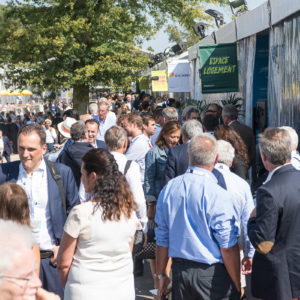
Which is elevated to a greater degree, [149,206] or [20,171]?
[20,171]

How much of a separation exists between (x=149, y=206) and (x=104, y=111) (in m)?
4.51

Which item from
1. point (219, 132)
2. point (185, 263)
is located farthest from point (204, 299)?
point (219, 132)

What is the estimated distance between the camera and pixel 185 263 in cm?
344

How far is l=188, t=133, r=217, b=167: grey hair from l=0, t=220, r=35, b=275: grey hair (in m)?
1.84

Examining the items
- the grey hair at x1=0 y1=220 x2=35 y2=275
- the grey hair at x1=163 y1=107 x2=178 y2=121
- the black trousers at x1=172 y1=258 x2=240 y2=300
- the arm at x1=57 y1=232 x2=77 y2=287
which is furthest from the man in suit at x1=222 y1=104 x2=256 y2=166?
the grey hair at x1=0 y1=220 x2=35 y2=275

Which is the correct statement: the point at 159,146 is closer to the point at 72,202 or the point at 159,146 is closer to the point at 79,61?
the point at 72,202

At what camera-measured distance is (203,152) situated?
3.54 meters

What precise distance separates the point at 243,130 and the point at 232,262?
3.84 meters

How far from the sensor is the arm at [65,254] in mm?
3148

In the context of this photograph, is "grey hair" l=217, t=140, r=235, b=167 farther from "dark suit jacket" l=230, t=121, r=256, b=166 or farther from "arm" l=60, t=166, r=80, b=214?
"dark suit jacket" l=230, t=121, r=256, b=166

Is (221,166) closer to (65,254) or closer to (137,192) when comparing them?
(137,192)

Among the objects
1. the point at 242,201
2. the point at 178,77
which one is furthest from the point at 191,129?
the point at 178,77

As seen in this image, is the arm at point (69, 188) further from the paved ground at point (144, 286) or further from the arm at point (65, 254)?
the paved ground at point (144, 286)

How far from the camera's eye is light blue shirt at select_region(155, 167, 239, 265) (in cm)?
335
